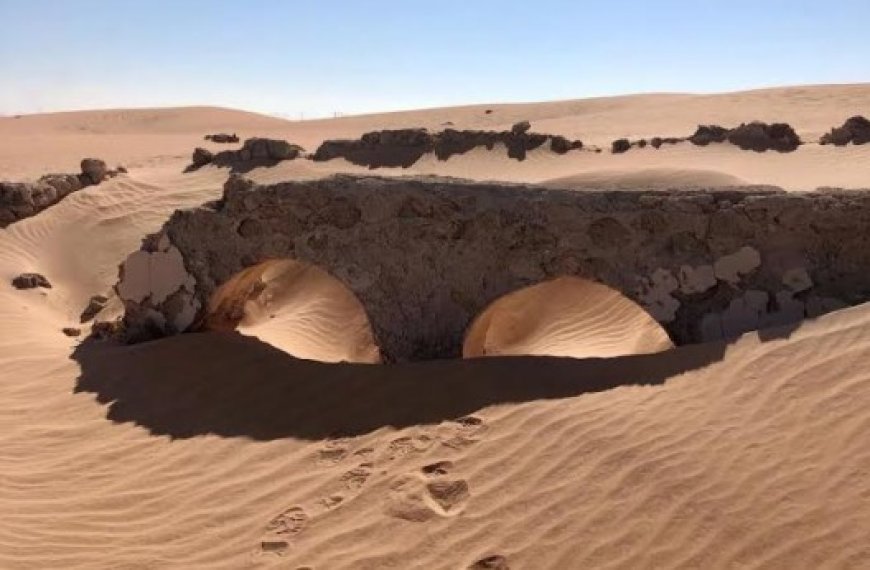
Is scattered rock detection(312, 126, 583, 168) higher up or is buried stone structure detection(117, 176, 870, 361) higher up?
scattered rock detection(312, 126, 583, 168)

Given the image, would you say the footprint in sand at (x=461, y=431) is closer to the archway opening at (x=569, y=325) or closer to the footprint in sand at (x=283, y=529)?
the footprint in sand at (x=283, y=529)

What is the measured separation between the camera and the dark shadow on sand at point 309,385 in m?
5.66

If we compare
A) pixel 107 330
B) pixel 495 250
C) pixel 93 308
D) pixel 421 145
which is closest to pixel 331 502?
pixel 495 250

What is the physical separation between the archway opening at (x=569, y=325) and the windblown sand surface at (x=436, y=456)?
2.40 m

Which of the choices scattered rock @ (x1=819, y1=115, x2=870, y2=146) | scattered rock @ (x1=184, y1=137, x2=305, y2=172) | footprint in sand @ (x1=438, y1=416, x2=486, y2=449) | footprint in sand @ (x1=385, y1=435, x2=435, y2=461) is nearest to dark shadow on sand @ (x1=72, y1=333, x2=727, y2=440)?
footprint in sand @ (x1=438, y1=416, x2=486, y2=449)

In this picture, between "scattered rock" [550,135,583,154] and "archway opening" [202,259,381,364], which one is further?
"scattered rock" [550,135,583,154]

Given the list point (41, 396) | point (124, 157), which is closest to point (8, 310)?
point (41, 396)

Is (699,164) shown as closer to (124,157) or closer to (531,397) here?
(531,397)

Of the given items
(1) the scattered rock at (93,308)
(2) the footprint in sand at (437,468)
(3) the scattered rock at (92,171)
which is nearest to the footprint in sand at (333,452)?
(2) the footprint in sand at (437,468)

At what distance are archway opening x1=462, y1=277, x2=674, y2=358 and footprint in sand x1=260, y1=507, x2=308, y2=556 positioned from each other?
11.5 feet

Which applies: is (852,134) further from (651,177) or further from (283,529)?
(283,529)

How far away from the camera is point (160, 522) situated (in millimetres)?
5023

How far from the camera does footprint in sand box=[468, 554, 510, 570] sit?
4.07 m

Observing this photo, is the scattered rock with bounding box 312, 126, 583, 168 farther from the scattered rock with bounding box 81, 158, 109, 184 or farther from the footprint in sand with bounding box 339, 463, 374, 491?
the footprint in sand with bounding box 339, 463, 374, 491
